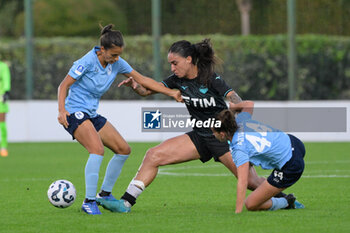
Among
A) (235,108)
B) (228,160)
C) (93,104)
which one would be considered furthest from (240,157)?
(93,104)

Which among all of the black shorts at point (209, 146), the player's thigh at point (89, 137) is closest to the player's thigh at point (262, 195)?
the black shorts at point (209, 146)

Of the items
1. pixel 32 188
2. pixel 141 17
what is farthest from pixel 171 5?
pixel 32 188

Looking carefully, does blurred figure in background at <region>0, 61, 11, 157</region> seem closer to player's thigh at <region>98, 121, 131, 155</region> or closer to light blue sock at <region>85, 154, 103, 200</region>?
player's thigh at <region>98, 121, 131, 155</region>

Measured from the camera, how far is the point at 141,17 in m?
20.4

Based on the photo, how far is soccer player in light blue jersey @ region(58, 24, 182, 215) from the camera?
7.91 metres

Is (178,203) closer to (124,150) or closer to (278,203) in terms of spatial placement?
(124,150)

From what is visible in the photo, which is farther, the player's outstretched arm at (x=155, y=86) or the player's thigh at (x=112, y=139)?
the player's thigh at (x=112, y=139)

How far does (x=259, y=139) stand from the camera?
7.60 meters

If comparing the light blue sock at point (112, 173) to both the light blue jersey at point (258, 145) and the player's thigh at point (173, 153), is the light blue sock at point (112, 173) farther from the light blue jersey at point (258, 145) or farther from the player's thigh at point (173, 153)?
the light blue jersey at point (258, 145)

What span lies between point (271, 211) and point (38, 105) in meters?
13.4

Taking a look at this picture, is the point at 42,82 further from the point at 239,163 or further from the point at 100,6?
the point at 239,163

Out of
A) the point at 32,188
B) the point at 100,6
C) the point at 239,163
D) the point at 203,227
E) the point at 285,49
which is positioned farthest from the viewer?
the point at 100,6

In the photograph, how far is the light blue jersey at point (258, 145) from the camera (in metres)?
7.50

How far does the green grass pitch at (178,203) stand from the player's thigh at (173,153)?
0.54 metres
